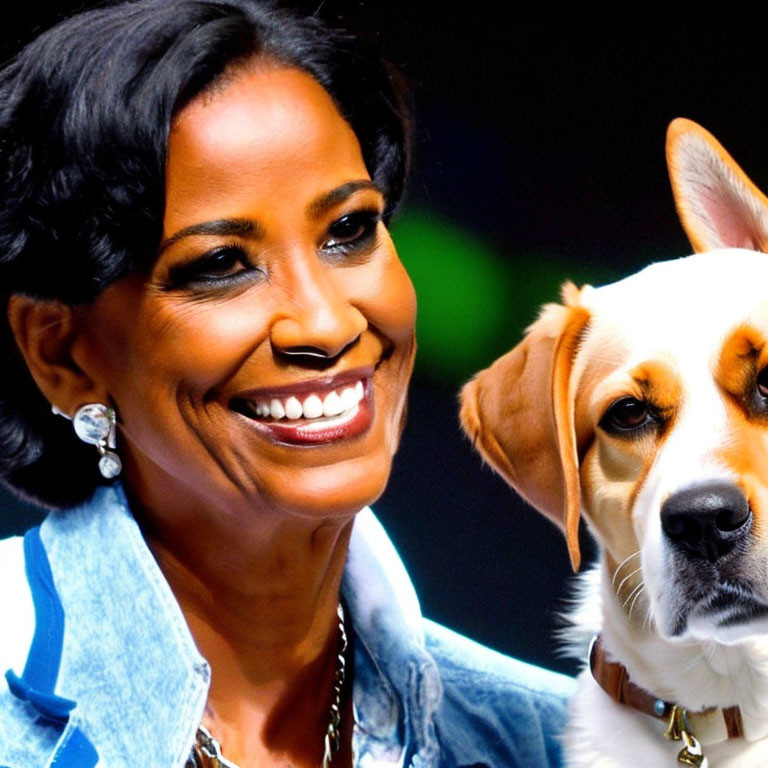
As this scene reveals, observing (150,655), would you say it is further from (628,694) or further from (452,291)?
(452,291)

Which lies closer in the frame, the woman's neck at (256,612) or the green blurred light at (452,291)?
the woman's neck at (256,612)

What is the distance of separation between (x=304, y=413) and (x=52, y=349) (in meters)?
0.35

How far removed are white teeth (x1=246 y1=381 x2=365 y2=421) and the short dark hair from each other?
23 centimetres

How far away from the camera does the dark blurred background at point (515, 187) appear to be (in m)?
2.01

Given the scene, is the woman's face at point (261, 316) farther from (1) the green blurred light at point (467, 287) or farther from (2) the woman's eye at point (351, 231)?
(1) the green blurred light at point (467, 287)

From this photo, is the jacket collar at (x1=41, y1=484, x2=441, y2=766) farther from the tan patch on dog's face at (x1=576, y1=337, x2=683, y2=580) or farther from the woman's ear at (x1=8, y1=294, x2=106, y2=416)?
the tan patch on dog's face at (x1=576, y1=337, x2=683, y2=580)

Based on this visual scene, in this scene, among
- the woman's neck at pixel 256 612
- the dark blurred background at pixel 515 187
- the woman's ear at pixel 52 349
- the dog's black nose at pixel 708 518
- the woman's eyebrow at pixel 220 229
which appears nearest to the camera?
the dog's black nose at pixel 708 518

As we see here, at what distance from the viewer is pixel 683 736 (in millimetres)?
1688

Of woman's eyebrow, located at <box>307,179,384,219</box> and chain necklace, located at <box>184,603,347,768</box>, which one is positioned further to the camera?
chain necklace, located at <box>184,603,347,768</box>

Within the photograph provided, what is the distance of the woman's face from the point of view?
164cm

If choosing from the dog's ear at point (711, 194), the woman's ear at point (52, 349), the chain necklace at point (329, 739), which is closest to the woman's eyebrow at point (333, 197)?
the woman's ear at point (52, 349)

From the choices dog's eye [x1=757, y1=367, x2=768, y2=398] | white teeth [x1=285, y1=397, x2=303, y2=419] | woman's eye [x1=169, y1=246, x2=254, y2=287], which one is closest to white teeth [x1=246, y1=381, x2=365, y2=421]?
white teeth [x1=285, y1=397, x2=303, y2=419]

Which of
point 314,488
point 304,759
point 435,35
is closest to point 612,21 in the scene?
point 435,35

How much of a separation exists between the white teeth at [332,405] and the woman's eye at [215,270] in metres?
0.18
